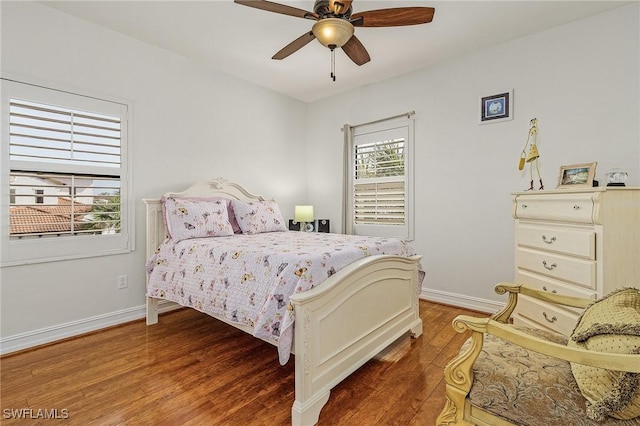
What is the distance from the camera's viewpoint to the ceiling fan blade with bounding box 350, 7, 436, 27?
1.98 meters

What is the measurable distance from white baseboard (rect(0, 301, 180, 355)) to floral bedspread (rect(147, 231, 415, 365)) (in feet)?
1.34

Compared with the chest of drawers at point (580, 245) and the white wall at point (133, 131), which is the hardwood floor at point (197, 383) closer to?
the white wall at point (133, 131)

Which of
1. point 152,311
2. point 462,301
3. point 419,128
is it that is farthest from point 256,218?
point 462,301

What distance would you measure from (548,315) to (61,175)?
3.93 metres

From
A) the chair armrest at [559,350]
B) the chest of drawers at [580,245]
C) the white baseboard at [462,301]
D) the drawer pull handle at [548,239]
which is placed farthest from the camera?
the white baseboard at [462,301]

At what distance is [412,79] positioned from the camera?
12.0 ft

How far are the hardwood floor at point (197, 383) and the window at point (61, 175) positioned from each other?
0.84 m

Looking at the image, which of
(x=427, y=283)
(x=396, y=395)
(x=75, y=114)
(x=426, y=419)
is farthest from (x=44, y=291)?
(x=427, y=283)

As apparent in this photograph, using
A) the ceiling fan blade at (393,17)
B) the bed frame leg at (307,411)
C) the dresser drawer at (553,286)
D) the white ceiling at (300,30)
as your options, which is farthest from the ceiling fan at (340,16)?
the bed frame leg at (307,411)

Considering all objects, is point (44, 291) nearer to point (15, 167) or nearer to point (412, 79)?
point (15, 167)

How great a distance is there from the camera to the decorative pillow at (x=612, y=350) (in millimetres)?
851

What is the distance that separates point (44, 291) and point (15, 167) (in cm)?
102

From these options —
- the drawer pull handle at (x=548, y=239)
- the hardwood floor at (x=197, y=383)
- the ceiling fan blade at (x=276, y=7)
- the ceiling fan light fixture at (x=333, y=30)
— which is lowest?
the hardwood floor at (x=197, y=383)

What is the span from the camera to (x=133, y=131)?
297 centimetres
